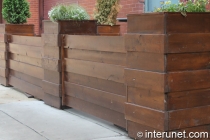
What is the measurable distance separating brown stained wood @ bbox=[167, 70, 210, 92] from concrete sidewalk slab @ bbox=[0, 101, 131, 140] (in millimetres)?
1065

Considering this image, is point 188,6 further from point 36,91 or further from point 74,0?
point 74,0

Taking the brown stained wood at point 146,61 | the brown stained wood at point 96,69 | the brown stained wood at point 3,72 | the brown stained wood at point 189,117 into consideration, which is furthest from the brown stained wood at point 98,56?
the brown stained wood at point 3,72

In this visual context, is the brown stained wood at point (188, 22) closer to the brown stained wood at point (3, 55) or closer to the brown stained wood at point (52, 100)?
the brown stained wood at point (52, 100)

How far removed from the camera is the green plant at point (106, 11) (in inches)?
305

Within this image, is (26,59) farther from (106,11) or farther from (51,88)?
(106,11)

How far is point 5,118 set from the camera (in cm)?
611

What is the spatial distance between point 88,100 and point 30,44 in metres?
2.33

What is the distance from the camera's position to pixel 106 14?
782 cm

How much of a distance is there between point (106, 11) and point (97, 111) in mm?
2652

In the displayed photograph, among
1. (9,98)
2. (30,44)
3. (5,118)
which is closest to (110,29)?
(30,44)

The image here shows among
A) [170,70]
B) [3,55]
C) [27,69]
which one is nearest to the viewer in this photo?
[170,70]

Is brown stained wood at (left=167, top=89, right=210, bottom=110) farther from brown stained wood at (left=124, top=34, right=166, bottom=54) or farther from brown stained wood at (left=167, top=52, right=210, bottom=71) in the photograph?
brown stained wood at (left=124, top=34, right=166, bottom=54)

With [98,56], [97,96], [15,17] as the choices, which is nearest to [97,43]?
[98,56]

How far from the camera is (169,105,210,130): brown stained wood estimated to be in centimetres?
433
